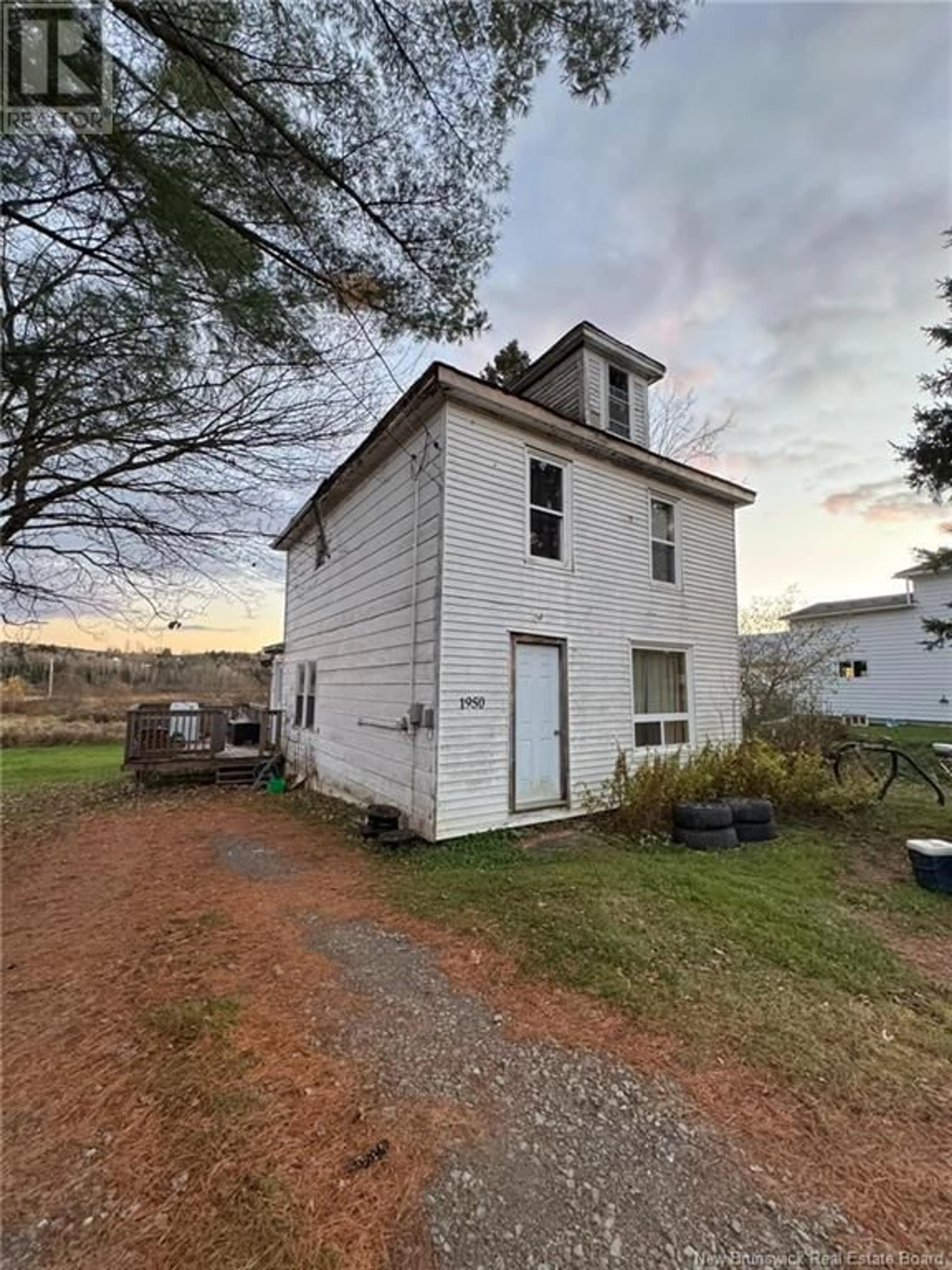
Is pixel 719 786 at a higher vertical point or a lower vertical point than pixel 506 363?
lower

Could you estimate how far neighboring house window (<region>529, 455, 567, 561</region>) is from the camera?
7051 mm

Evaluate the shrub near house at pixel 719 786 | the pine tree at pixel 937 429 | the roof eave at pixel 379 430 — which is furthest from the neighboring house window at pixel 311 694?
the pine tree at pixel 937 429

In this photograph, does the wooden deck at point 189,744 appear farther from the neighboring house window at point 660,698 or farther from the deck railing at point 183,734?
the neighboring house window at point 660,698

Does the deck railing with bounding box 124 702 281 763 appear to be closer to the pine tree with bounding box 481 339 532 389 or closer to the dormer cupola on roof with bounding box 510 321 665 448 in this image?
the dormer cupola on roof with bounding box 510 321 665 448

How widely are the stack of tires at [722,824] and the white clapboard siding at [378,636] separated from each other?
114 inches

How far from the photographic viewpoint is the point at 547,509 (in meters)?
7.17

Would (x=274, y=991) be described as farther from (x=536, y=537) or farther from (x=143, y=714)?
(x=143, y=714)

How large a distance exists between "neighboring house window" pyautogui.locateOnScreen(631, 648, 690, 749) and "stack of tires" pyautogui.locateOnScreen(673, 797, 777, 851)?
5.78ft

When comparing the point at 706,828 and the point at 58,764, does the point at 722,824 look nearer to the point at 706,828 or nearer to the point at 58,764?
the point at 706,828

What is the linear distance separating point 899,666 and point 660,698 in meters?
15.8

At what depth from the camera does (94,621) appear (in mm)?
6988

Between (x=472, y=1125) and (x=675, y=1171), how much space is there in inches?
29.8

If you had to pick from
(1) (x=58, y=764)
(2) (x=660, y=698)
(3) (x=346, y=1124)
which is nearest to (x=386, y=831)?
(3) (x=346, y=1124)

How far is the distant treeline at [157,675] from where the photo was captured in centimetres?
1727
